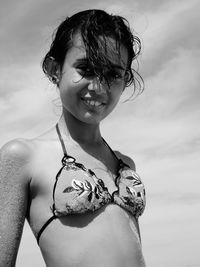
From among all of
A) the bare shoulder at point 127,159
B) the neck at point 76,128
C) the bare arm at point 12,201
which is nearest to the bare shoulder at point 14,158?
the bare arm at point 12,201

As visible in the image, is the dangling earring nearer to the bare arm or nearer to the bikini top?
the bikini top

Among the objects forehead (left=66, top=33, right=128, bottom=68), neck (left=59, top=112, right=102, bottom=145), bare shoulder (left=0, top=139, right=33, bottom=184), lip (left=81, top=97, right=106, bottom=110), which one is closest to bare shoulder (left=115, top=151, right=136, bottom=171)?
neck (left=59, top=112, right=102, bottom=145)

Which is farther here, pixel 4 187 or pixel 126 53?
pixel 126 53

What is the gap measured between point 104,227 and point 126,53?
1517 mm

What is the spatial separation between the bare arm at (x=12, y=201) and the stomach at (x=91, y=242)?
24 centimetres

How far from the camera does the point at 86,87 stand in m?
4.12

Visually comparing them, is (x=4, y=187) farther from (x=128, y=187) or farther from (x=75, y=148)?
(x=128, y=187)

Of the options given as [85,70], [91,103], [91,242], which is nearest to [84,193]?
[91,242]

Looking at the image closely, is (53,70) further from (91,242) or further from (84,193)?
(91,242)

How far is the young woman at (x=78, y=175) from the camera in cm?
392

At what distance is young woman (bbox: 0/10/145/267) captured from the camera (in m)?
3.92

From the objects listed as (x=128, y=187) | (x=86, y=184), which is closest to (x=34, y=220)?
(x=86, y=184)

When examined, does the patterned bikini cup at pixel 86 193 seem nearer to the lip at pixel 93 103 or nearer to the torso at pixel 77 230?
the torso at pixel 77 230

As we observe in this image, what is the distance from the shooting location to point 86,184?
13.2ft
